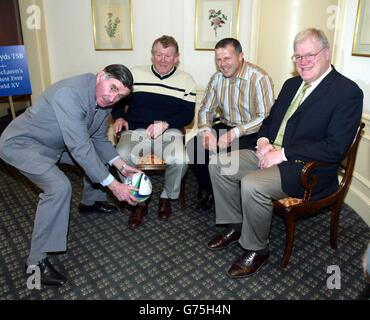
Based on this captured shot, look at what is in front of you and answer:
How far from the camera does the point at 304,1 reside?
11.1 feet

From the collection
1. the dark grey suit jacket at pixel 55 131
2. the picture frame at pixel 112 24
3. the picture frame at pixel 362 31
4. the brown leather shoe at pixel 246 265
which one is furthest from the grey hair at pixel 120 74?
the picture frame at pixel 112 24

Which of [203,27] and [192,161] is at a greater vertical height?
[203,27]

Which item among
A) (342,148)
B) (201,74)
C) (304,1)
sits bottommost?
(342,148)

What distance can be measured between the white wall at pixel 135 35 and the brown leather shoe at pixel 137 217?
5.68 ft

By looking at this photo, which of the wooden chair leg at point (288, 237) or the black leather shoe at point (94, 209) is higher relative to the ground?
the wooden chair leg at point (288, 237)

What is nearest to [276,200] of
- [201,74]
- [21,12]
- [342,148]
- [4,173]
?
[342,148]

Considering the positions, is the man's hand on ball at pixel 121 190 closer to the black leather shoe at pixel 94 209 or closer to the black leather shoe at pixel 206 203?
the black leather shoe at pixel 94 209

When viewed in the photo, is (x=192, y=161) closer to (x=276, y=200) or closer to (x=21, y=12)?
(x=276, y=200)

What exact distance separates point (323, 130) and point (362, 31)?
1.08 meters

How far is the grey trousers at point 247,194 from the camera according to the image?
2154 millimetres

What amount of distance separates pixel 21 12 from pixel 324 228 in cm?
396

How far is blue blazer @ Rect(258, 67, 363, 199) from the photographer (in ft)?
6.73
